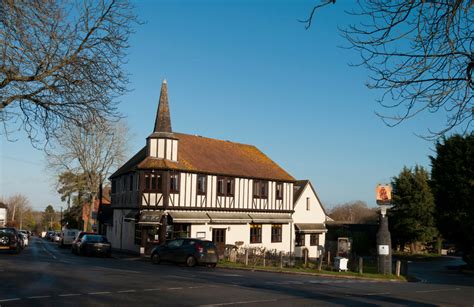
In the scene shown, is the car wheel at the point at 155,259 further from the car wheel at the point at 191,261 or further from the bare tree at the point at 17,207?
the bare tree at the point at 17,207

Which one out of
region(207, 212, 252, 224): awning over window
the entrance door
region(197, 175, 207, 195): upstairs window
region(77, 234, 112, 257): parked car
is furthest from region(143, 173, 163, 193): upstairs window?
the entrance door

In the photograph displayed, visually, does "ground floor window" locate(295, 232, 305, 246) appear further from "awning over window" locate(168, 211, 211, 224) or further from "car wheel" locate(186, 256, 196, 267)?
"car wheel" locate(186, 256, 196, 267)

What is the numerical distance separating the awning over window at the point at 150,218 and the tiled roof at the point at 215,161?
3.23 metres

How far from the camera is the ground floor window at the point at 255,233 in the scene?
44.9 m

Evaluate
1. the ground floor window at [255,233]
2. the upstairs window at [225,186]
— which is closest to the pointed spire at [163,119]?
the upstairs window at [225,186]

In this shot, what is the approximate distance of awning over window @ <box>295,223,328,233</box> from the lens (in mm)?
49737

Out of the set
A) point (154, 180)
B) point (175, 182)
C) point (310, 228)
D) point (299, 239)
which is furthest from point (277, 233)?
point (154, 180)

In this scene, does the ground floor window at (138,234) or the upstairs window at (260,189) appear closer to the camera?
the ground floor window at (138,234)

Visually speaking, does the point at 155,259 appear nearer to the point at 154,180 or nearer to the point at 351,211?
the point at 154,180

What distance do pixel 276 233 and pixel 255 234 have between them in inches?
111

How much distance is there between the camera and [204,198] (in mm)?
41469

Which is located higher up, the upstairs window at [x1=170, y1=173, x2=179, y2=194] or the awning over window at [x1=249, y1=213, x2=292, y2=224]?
the upstairs window at [x1=170, y1=173, x2=179, y2=194]

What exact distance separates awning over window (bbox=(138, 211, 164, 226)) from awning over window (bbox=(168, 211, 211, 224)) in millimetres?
931

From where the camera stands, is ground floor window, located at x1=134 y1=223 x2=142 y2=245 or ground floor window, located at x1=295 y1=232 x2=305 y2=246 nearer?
ground floor window, located at x1=134 y1=223 x2=142 y2=245
